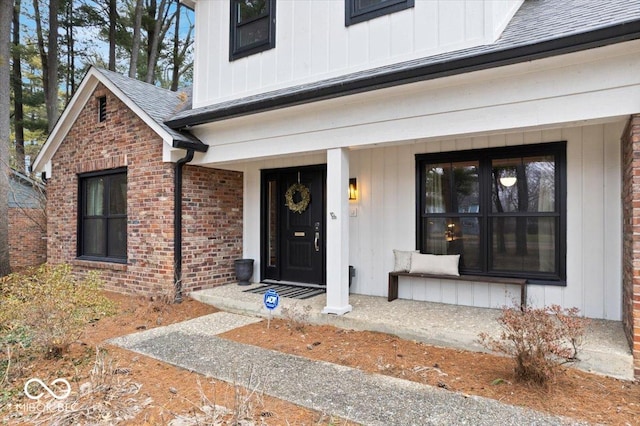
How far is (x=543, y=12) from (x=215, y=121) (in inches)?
186

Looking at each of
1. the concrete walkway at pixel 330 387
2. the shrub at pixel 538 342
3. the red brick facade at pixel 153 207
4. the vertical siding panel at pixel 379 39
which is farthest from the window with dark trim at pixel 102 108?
the shrub at pixel 538 342

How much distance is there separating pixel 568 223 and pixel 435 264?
171 centimetres

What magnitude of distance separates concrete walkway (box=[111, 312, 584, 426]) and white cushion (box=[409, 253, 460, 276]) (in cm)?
231

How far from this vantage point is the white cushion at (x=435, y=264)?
5.47m

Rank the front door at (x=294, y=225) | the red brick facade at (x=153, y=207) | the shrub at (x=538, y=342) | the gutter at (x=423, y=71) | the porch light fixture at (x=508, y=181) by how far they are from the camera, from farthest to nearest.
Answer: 1. the front door at (x=294, y=225)
2. the red brick facade at (x=153, y=207)
3. the porch light fixture at (x=508, y=181)
4. the gutter at (x=423, y=71)
5. the shrub at (x=538, y=342)

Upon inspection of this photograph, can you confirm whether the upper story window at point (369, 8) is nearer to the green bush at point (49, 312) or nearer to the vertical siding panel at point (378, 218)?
the vertical siding panel at point (378, 218)

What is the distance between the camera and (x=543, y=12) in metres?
4.81

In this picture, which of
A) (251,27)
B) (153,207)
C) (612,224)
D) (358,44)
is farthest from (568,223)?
(153,207)

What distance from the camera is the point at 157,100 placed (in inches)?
302

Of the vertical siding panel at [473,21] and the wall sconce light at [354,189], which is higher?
the vertical siding panel at [473,21]

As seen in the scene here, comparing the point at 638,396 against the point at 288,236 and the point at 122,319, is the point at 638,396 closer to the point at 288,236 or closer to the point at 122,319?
the point at 288,236

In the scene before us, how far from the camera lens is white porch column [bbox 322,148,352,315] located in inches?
204

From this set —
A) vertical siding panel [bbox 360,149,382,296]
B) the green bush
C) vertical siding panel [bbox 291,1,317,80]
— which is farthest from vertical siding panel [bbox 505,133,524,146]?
the green bush

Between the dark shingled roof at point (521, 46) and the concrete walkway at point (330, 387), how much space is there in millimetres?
3121
